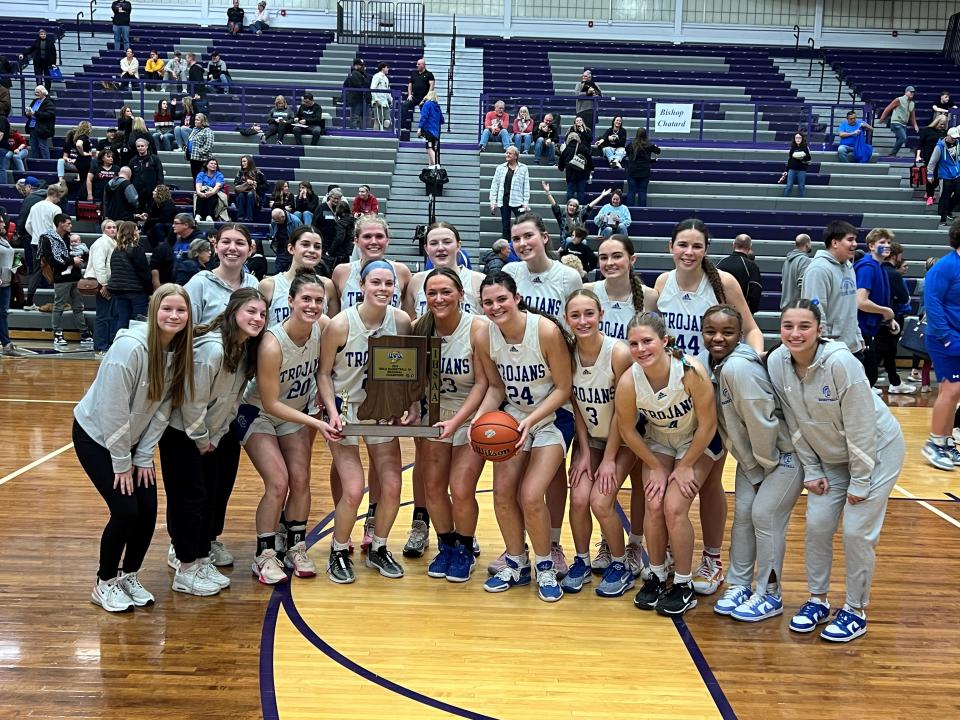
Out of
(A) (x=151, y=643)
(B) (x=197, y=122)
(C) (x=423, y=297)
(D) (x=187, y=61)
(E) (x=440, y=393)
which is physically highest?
(D) (x=187, y=61)

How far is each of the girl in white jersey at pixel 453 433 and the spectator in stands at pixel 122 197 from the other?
926 centimetres


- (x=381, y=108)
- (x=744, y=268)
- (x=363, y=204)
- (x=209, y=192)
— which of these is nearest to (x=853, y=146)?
(x=381, y=108)

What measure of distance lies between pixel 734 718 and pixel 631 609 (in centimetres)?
109

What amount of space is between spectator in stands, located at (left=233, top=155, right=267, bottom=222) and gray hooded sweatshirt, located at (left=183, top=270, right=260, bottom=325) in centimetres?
953

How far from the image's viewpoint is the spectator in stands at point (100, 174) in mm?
14133

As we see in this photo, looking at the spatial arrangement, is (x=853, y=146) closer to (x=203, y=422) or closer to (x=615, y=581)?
(x=615, y=581)

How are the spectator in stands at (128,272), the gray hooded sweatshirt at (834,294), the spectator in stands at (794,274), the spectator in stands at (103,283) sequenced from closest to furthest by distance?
the gray hooded sweatshirt at (834,294) < the spectator in stands at (794,274) < the spectator in stands at (128,272) < the spectator in stands at (103,283)

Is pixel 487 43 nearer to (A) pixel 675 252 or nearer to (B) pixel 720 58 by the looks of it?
(B) pixel 720 58

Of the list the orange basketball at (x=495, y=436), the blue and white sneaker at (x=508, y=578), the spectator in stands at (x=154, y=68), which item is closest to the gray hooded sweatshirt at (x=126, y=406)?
the orange basketball at (x=495, y=436)

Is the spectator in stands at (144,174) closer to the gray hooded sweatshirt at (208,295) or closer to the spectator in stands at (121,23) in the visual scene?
the gray hooded sweatshirt at (208,295)

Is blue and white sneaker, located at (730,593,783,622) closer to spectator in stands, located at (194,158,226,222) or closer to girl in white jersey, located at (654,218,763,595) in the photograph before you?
girl in white jersey, located at (654,218,763,595)

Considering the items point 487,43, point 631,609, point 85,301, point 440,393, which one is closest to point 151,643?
point 440,393

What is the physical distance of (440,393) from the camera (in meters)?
5.19

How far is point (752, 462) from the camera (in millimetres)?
4809
